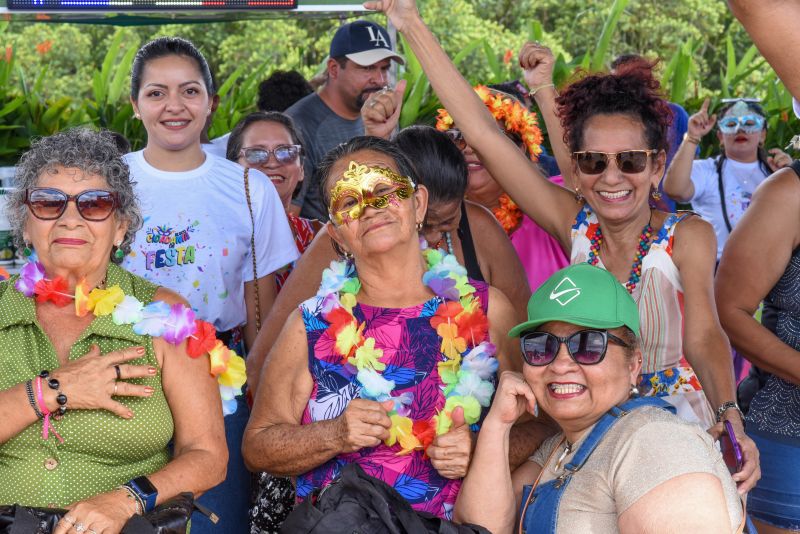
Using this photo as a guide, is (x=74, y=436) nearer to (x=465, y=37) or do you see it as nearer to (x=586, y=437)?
(x=586, y=437)

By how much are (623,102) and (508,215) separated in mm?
961

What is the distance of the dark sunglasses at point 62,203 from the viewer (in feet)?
9.03

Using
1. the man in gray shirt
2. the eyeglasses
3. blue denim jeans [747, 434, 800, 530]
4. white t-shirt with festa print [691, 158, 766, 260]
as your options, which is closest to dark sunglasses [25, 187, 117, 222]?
blue denim jeans [747, 434, 800, 530]

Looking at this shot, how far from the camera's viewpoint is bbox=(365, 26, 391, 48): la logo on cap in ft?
19.8

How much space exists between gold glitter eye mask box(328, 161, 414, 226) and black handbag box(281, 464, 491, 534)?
78 cm

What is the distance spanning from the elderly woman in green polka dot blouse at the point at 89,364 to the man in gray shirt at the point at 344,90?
9.46 feet

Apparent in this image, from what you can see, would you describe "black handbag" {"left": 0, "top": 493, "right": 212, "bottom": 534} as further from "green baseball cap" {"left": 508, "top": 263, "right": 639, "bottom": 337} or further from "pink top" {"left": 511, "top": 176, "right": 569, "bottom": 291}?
"pink top" {"left": 511, "top": 176, "right": 569, "bottom": 291}

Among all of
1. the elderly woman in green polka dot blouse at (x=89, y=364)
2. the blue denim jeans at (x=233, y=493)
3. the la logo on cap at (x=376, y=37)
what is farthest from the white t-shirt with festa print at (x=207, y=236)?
the la logo on cap at (x=376, y=37)

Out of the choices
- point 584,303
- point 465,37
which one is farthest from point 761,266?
point 465,37

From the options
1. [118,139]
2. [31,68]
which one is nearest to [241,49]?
[31,68]

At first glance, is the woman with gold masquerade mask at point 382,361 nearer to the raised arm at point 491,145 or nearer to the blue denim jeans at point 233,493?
the raised arm at point 491,145

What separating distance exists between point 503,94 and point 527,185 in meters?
0.96

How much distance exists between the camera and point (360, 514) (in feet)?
8.21

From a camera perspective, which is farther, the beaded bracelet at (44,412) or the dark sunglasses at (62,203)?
the dark sunglasses at (62,203)
